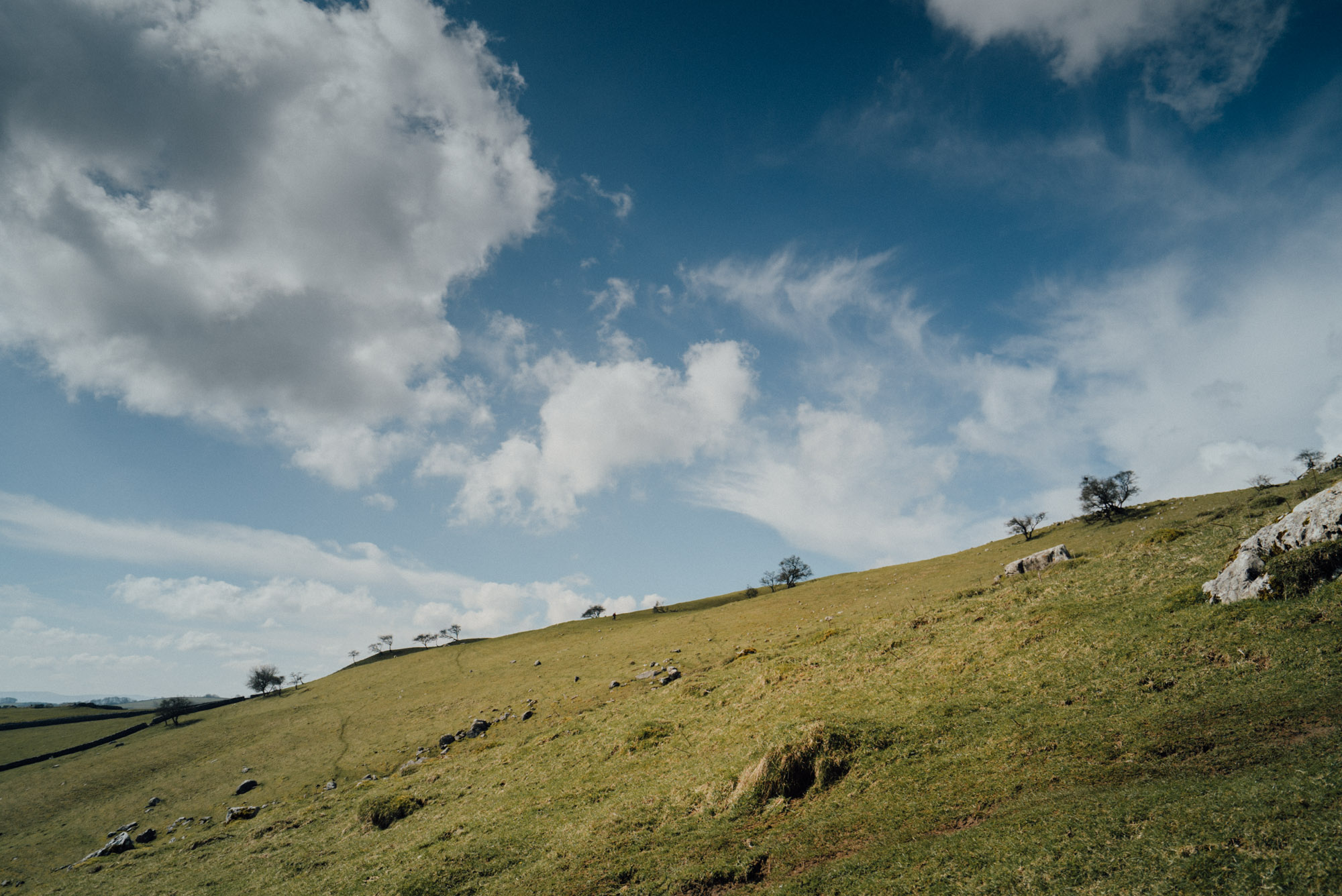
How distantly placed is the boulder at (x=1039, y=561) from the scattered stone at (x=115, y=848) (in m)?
81.7

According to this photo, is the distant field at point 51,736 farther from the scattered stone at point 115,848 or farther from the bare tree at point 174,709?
the scattered stone at point 115,848

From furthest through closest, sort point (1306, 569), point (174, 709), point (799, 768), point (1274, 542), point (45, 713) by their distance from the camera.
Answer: point (45, 713) < point (174, 709) < point (1274, 542) < point (799, 768) < point (1306, 569)

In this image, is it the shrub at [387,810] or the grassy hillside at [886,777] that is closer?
the grassy hillside at [886,777]

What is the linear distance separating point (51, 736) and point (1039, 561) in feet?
517

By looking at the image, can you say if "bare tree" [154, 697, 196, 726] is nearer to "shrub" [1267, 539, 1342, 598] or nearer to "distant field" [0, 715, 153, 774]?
"distant field" [0, 715, 153, 774]

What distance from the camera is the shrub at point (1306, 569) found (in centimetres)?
2178

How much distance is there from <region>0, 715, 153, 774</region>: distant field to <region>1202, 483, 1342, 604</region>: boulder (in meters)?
137

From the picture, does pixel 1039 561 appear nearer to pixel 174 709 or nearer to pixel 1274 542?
pixel 1274 542

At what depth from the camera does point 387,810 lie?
33562 millimetres

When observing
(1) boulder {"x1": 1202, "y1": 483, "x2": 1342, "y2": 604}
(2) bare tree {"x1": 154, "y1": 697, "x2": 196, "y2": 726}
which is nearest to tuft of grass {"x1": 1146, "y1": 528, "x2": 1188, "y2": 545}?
(1) boulder {"x1": 1202, "y1": 483, "x2": 1342, "y2": 604}

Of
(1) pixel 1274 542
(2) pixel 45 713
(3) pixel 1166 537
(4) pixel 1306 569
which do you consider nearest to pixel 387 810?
(4) pixel 1306 569

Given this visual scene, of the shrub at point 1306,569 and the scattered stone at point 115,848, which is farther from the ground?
the shrub at point 1306,569

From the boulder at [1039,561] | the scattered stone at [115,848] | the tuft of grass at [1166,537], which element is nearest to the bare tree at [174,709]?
the scattered stone at [115,848]

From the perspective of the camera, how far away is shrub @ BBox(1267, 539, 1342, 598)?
21781mm
